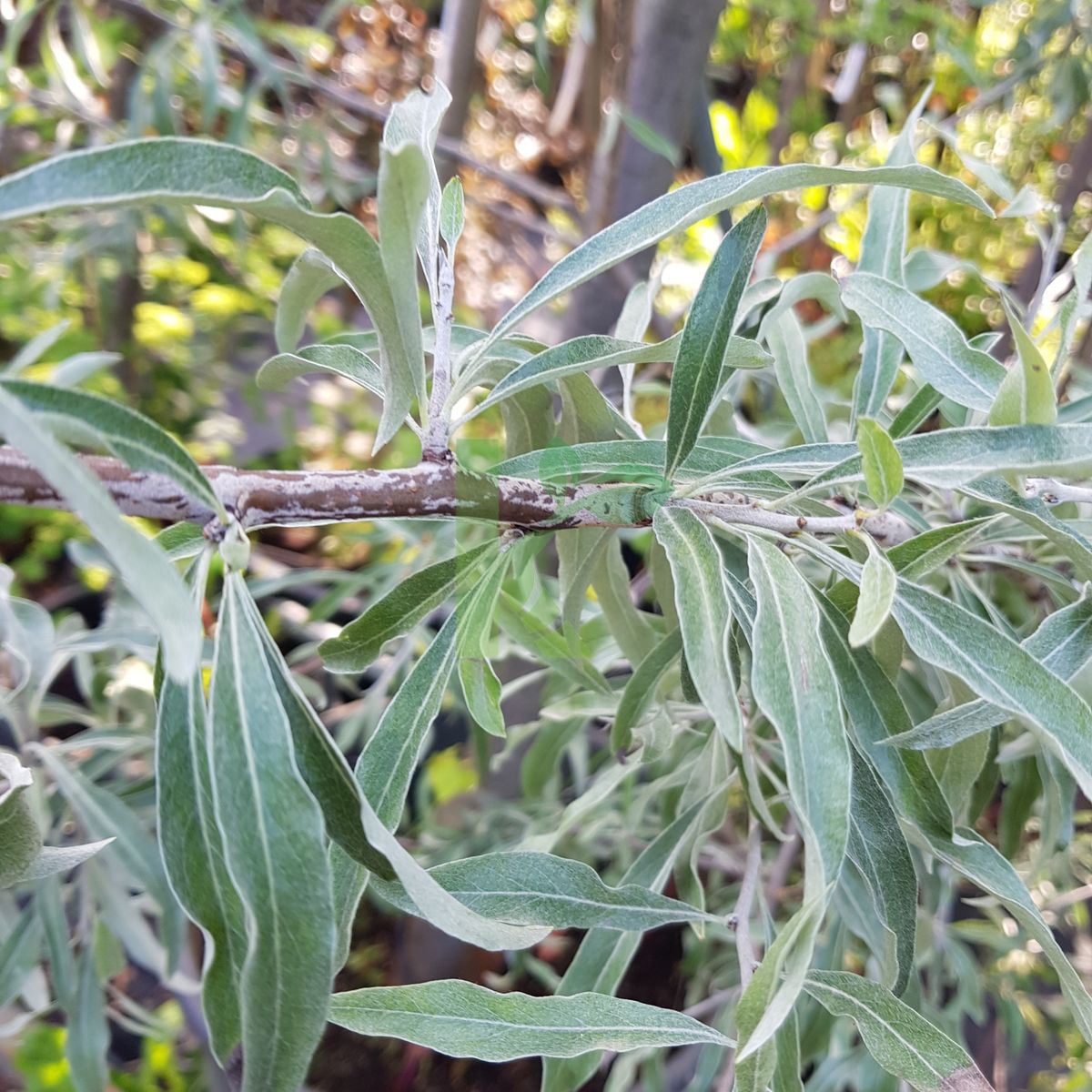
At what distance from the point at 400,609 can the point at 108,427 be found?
0.15 metres

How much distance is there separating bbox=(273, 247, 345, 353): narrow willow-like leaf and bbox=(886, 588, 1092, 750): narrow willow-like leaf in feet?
1.04

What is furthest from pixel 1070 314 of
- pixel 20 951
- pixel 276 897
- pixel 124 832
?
pixel 20 951

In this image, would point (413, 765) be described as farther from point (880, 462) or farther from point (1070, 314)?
point (1070, 314)

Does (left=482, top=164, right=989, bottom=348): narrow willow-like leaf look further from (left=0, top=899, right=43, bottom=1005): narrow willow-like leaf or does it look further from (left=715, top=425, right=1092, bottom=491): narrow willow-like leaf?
(left=0, top=899, right=43, bottom=1005): narrow willow-like leaf

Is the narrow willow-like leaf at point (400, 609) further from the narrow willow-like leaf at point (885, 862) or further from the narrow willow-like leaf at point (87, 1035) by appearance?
the narrow willow-like leaf at point (87, 1035)

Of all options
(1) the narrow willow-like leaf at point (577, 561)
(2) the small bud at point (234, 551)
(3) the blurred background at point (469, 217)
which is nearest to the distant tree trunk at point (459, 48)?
(3) the blurred background at point (469, 217)

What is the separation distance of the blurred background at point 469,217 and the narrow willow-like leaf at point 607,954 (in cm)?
30

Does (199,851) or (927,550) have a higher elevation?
(927,550)

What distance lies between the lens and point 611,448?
362mm

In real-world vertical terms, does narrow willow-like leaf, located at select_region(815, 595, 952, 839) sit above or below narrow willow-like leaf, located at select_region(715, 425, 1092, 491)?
below

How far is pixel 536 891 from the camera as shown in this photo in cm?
37

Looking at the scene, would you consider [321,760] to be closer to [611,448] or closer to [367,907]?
[611,448]

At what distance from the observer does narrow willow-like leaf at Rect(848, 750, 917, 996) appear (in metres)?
0.32

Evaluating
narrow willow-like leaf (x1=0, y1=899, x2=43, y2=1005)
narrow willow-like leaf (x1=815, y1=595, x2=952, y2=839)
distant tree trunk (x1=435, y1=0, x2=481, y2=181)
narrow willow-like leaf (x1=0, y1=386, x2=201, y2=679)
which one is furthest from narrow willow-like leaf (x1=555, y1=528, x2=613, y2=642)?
distant tree trunk (x1=435, y1=0, x2=481, y2=181)
